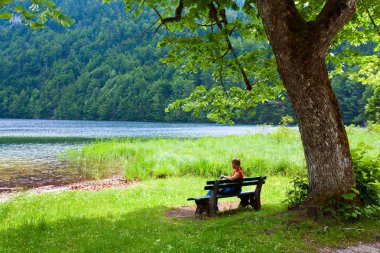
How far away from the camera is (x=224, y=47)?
11.6 metres

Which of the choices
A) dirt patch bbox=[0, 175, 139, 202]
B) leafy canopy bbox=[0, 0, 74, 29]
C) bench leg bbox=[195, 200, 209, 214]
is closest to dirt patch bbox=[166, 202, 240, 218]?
bench leg bbox=[195, 200, 209, 214]

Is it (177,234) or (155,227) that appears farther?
(155,227)

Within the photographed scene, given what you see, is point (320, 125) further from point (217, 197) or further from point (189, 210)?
point (189, 210)

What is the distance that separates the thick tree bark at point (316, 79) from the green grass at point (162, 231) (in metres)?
1.00

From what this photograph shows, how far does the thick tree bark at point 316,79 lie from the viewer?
797 centimetres

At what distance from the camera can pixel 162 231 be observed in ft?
28.4

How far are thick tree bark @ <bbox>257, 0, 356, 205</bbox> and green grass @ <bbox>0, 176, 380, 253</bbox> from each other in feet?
3.29

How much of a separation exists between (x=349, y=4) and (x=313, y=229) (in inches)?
191

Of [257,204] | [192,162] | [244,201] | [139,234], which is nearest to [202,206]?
[244,201]

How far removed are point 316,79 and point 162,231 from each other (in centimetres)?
486

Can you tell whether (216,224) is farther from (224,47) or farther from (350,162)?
(224,47)

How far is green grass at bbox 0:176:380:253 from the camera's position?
23.6 ft

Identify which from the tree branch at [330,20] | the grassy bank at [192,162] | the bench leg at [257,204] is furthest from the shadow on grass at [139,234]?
the grassy bank at [192,162]

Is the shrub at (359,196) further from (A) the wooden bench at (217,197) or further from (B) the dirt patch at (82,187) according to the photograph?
(B) the dirt patch at (82,187)
